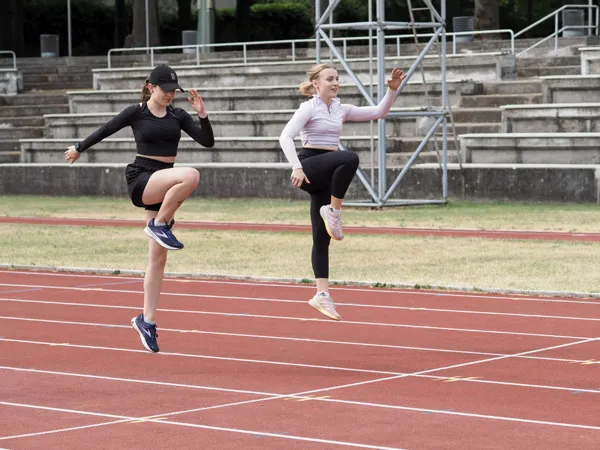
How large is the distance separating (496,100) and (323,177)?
813 inches

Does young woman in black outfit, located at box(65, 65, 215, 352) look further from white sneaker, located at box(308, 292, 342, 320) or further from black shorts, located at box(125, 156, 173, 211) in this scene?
white sneaker, located at box(308, 292, 342, 320)

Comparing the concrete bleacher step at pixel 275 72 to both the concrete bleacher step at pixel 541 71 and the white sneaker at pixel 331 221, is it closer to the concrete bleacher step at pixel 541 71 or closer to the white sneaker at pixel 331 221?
the concrete bleacher step at pixel 541 71

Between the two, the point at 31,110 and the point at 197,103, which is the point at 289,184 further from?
the point at 197,103

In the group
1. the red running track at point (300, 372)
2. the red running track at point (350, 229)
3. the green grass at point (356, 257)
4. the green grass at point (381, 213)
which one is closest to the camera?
the red running track at point (300, 372)

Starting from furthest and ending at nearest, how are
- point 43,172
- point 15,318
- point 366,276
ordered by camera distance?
point 43,172, point 366,276, point 15,318

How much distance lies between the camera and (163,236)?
9.39 metres

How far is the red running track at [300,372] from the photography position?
22.9 ft

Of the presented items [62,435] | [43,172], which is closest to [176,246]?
[62,435]

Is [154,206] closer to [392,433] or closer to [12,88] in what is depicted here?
[392,433]

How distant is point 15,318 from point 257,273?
12.5ft

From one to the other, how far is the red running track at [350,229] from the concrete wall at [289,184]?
5.48 metres

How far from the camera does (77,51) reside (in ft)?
187

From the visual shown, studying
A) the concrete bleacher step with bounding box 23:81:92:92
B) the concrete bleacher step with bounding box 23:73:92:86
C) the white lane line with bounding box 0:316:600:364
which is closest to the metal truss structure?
the white lane line with bounding box 0:316:600:364

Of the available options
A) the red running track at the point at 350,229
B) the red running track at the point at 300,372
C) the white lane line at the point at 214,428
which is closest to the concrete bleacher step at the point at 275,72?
the red running track at the point at 350,229
